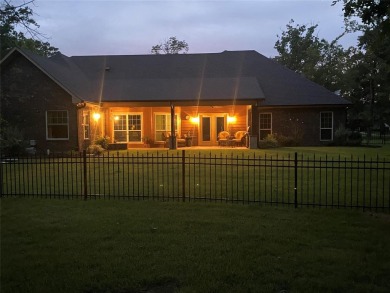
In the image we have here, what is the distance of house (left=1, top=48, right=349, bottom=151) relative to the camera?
22891 mm

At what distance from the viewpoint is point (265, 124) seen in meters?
27.7

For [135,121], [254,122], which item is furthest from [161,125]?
[254,122]

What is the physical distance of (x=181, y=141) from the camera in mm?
25625

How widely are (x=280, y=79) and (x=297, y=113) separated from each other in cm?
364

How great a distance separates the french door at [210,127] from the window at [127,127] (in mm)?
4238

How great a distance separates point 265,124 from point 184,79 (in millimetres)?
6463

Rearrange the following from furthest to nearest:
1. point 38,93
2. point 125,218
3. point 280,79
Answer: point 280,79 < point 38,93 < point 125,218

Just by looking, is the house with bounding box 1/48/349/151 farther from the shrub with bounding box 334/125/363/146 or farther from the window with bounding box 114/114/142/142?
the shrub with bounding box 334/125/363/146

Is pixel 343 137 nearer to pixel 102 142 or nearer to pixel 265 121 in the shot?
pixel 265 121

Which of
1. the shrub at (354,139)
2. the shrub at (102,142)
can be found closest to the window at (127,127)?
the shrub at (102,142)

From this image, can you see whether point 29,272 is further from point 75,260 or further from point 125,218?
point 125,218

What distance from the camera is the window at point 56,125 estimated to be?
76.2 feet

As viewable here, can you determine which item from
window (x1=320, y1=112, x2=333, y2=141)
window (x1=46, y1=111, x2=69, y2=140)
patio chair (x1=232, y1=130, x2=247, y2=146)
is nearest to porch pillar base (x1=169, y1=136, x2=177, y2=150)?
patio chair (x1=232, y1=130, x2=247, y2=146)

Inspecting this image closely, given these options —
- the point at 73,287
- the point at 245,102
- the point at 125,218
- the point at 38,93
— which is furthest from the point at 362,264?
the point at 38,93
